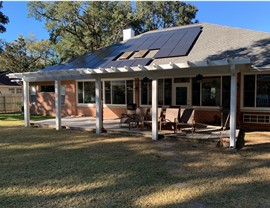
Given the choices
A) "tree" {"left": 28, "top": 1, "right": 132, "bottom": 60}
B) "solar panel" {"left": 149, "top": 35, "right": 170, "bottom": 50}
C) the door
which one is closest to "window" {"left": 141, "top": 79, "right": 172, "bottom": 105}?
the door

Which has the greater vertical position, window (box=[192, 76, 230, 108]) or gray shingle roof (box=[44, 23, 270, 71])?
gray shingle roof (box=[44, 23, 270, 71])

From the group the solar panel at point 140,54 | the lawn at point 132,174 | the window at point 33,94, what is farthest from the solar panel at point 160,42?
the window at point 33,94

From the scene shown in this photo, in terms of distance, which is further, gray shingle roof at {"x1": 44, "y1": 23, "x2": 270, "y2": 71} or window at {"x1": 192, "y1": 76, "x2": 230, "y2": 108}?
window at {"x1": 192, "y1": 76, "x2": 230, "y2": 108}

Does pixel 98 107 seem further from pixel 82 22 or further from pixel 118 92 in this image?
pixel 82 22

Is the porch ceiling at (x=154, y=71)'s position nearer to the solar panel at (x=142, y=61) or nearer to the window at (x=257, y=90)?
the solar panel at (x=142, y=61)

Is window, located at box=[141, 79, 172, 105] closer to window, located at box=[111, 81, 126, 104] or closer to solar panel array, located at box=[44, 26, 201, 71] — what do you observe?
window, located at box=[111, 81, 126, 104]

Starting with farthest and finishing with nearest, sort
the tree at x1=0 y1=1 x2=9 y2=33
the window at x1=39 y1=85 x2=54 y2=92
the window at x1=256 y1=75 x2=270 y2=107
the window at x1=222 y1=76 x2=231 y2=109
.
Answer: the window at x1=39 y1=85 x2=54 y2=92 < the tree at x1=0 y1=1 x2=9 y2=33 < the window at x1=222 y1=76 x2=231 y2=109 < the window at x1=256 y1=75 x2=270 y2=107

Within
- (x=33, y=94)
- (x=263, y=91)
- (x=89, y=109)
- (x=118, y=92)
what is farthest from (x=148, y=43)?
(x=33, y=94)

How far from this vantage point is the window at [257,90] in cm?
1123

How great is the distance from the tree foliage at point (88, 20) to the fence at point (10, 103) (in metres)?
6.48

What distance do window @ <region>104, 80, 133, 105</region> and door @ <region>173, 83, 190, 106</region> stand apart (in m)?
2.79

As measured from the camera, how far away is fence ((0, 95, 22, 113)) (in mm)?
24844

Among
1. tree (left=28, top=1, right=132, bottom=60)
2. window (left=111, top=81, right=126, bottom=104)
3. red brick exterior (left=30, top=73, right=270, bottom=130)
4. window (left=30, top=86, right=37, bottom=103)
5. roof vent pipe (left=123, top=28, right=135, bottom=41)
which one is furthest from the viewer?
tree (left=28, top=1, right=132, bottom=60)

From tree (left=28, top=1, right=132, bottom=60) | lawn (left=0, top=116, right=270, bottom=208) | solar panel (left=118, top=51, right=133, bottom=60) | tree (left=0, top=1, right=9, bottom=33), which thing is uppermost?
tree (left=28, top=1, right=132, bottom=60)
